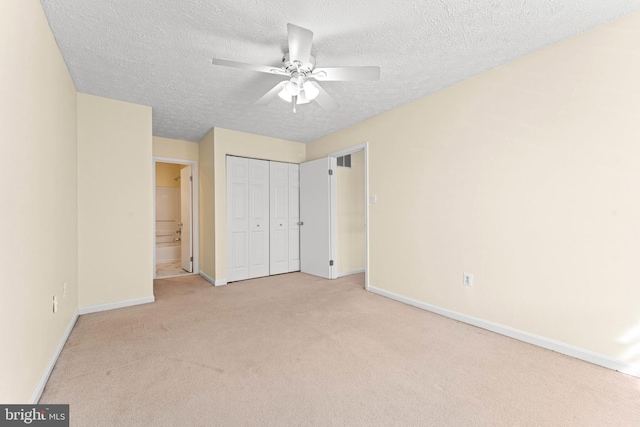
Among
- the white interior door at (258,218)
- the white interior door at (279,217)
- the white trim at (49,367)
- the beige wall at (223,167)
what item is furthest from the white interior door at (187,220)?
the white trim at (49,367)

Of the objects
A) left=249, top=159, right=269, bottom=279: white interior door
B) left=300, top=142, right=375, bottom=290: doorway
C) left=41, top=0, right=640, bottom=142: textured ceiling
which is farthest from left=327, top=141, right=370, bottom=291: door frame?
left=249, top=159, right=269, bottom=279: white interior door

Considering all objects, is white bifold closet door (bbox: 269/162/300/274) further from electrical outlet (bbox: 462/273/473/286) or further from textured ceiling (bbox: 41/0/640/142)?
electrical outlet (bbox: 462/273/473/286)

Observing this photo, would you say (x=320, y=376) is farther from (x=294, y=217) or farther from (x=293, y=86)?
(x=294, y=217)

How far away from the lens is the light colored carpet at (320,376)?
1.48 meters

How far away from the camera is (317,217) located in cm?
474

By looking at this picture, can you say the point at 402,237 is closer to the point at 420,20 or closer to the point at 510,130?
the point at 510,130

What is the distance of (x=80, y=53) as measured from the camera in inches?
87.8

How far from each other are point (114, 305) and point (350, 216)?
350cm

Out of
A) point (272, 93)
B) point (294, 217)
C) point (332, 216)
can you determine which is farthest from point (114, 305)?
point (332, 216)

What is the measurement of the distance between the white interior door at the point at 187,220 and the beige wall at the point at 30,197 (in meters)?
2.63

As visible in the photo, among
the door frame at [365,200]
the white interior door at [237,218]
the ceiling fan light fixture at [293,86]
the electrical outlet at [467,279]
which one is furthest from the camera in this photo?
the white interior door at [237,218]

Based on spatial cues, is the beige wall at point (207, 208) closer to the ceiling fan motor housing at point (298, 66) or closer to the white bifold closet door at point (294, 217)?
the white bifold closet door at point (294, 217)

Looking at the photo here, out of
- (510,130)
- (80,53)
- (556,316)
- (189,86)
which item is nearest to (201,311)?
→ (189,86)

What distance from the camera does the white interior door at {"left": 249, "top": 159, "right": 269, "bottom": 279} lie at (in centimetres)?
458
